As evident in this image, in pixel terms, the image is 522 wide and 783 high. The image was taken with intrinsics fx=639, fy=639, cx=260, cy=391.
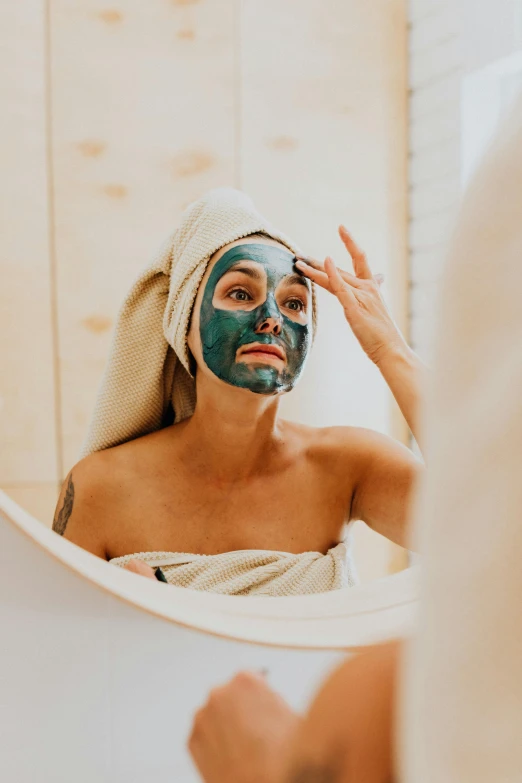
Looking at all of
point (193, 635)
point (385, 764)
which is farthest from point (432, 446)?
point (193, 635)

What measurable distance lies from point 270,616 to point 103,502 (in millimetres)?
254

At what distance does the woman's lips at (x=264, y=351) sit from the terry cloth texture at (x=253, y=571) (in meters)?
0.17

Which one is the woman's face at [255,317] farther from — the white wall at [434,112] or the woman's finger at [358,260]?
the white wall at [434,112]

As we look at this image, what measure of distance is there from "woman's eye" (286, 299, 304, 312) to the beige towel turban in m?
0.10

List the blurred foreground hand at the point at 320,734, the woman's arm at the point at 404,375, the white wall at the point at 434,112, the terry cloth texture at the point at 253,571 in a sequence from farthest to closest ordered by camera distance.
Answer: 1. the white wall at the point at 434,112
2. the woman's arm at the point at 404,375
3. the terry cloth texture at the point at 253,571
4. the blurred foreground hand at the point at 320,734

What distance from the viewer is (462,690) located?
11cm

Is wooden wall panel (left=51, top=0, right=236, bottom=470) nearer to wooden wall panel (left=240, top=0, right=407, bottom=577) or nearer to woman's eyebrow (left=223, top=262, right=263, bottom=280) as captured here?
wooden wall panel (left=240, top=0, right=407, bottom=577)

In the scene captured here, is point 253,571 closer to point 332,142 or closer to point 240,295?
point 240,295

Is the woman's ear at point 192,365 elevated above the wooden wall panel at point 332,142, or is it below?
below

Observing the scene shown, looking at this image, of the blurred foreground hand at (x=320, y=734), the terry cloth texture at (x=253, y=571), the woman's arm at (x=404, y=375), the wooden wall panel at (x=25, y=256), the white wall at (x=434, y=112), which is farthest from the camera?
the white wall at (x=434, y=112)

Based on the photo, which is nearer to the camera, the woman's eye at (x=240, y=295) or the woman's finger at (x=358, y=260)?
the woman's eye at (x=240, y=295)

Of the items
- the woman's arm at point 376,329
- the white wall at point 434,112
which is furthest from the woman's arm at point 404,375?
the white wall at point 434,112

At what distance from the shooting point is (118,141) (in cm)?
80

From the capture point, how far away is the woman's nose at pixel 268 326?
0.57 metres
